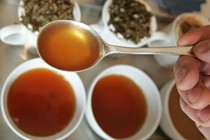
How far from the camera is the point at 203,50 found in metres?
0.54

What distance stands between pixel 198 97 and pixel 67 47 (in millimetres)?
218

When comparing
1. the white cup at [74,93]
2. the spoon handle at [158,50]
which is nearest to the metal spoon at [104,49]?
the spoon handle at [158,50]

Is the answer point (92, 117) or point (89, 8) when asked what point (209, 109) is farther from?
point (89, 8)

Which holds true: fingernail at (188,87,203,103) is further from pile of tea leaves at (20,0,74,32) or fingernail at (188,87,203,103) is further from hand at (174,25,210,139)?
pile of tea leaves at (20,0,74,32)

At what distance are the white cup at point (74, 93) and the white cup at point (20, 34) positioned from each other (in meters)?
0.05

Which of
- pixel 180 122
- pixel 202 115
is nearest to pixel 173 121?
pixel 180 122

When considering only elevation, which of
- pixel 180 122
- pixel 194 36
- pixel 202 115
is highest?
pixel 194 36

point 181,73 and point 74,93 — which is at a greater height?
point 181,73

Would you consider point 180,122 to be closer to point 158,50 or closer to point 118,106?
point 118,106

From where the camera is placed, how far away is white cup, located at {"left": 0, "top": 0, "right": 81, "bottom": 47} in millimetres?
642

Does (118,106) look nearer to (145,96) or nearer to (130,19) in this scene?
(145,96)


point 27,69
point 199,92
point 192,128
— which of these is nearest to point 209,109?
point 199,92

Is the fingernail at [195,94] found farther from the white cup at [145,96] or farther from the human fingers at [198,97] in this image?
the white cup at [145,96]

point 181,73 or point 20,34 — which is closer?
point 181,73
